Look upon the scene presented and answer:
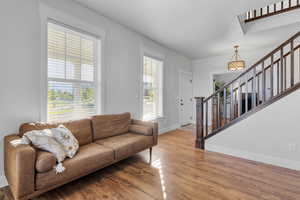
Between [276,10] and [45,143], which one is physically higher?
[276,10]

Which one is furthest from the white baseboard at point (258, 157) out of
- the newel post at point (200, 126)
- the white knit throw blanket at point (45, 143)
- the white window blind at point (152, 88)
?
the white knit throw blanket at point (45, 143)

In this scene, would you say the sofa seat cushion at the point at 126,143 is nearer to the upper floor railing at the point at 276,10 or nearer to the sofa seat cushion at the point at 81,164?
the sofa seat cushion at the point at 81,164

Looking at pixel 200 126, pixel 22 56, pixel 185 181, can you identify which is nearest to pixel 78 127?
pixel 22 56

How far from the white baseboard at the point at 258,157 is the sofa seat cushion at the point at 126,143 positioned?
146cm

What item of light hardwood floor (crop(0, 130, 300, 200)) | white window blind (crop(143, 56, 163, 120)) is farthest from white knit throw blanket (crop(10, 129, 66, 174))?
white window blind (crop(143, 56, 163, 120))

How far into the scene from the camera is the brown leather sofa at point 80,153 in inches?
56.4

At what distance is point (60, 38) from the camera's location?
94.7 inches

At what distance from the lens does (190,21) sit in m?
3.11

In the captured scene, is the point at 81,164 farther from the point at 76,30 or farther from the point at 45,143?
the point at 76,30

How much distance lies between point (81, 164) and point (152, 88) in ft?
9.77

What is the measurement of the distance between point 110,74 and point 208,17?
2.28 m

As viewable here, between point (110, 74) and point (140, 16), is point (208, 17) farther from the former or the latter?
point (110, 74)

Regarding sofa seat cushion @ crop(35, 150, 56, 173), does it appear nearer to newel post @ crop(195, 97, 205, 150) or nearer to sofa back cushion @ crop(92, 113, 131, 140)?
sofa back cushion @ crop(92, 113, 131, 140)

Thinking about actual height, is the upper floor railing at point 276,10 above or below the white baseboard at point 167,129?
above
